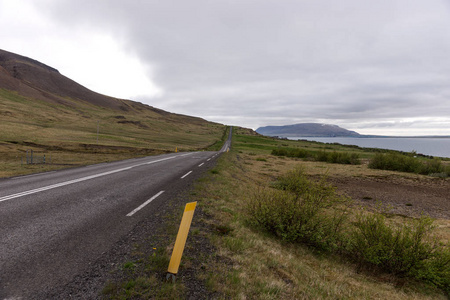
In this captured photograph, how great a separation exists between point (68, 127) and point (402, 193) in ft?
260

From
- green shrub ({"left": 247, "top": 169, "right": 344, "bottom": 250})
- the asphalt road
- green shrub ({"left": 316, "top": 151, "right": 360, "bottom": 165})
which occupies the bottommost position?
Result: the asphalt road

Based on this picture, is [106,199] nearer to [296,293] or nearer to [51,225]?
[51,225]

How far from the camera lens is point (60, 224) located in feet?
16.9

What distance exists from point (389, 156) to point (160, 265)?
98.8 ft

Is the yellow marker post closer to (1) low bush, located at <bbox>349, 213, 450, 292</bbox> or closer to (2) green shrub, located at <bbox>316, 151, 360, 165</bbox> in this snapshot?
(1) low bush, located at <bbox>349, 213, 450, 292</bbox>

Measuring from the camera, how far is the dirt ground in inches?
456

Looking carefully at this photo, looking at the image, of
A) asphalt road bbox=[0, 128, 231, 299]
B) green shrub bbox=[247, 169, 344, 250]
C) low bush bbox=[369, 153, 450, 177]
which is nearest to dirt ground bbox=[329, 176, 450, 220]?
low bush bbox=[369, 153, 450, 177]

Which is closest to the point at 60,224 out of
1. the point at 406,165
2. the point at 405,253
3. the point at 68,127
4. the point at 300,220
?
the point at 300,220

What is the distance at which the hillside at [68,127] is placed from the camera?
31766 millimetres

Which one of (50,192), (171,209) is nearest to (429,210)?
(171,209)

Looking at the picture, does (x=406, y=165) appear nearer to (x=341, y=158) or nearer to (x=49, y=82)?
(x=341, y=158)

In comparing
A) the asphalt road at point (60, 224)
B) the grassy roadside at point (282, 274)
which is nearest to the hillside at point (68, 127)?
the asphalt road at point (60, 224)

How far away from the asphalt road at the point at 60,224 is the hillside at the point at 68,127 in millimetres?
8650

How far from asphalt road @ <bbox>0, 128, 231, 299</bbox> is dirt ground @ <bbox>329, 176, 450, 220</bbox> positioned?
11.3 m
